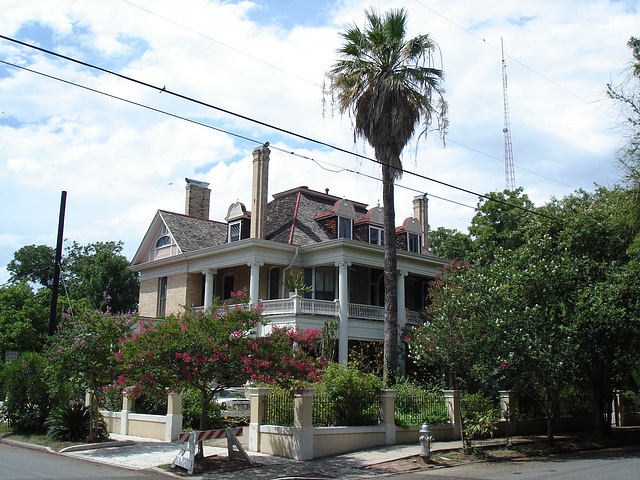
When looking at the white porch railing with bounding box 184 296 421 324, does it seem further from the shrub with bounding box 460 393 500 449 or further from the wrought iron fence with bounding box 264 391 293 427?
the wrought iron fence with bounding box 264 391 293 427

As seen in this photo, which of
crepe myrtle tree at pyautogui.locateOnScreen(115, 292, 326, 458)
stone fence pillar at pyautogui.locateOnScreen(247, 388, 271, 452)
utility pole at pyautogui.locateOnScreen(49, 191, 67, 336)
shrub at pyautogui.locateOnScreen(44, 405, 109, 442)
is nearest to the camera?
crepe myrtle tree at pyautogui.locateOnScreen(115, 292, 326, 458)

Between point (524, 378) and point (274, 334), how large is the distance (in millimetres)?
7753

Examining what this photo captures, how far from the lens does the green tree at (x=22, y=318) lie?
116 feet

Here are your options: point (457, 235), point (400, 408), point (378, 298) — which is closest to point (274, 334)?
point (400, 408)

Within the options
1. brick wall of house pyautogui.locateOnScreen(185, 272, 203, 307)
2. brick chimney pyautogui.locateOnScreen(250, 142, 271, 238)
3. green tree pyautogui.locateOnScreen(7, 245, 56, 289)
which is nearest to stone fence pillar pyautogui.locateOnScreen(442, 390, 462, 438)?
brick chimney pyautogui.locateOnScreen(250, 142, 271, 238)

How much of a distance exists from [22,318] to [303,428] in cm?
2836

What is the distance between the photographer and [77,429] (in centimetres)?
1859

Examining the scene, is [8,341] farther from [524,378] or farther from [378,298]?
[524,378]

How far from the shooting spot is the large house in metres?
27.5

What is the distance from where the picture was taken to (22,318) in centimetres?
3703

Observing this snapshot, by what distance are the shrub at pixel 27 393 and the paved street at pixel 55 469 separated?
174 inches

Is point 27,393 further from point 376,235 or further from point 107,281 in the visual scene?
point 107,281

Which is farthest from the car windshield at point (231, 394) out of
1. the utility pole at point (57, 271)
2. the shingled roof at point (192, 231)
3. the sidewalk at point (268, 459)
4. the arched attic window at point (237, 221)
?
the shingled roof at point (192, 231)

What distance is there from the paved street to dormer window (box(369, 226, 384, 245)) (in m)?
18.6
